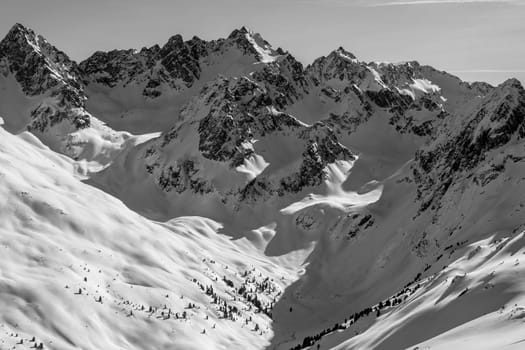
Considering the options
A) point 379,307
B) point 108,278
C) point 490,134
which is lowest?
point 379,307

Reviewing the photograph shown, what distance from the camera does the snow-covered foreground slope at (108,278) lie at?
112 metres

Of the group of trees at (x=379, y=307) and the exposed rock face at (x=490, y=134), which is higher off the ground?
the exposed rock face at (x=490, y=134)

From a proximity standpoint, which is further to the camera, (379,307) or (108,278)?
(108,278)

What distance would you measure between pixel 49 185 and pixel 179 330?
7861 centimetres

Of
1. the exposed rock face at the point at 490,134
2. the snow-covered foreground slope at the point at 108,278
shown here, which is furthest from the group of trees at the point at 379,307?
the exposed rock face at the point at 490,134

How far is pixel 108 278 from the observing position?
13825cm

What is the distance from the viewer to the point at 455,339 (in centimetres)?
5309

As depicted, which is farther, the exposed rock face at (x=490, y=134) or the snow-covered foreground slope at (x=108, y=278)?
the exposed rock face at (x=490, y=134)

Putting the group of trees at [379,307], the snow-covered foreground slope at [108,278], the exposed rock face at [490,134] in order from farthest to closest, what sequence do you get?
the exposed rock face at [490,134] < the group of trees at [379,307] < the snow-covered foreground slope at [108,278]

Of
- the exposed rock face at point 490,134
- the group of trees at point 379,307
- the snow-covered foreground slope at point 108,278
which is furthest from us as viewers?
the exposed rock face at point 490,134

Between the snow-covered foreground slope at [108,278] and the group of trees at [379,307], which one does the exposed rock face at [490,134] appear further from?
the snow-covered foreground slope at [108,278]

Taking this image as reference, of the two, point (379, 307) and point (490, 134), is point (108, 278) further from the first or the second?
point (490, 134)

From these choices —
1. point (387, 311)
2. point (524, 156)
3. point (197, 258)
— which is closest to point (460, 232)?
point (524, 156)

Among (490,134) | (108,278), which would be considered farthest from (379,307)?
(490,134)
